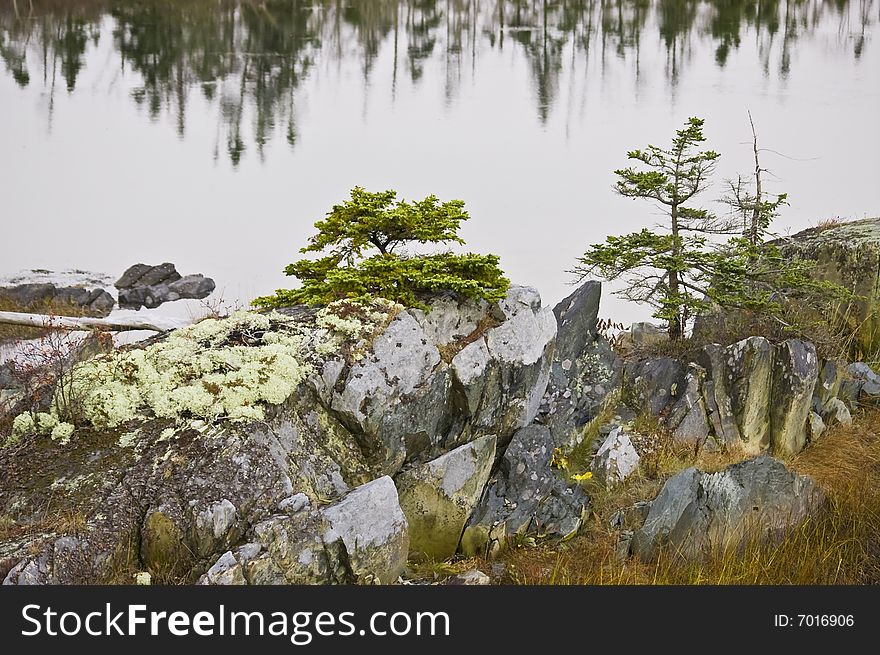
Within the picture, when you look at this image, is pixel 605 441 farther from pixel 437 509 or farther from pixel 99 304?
pixel 99 304

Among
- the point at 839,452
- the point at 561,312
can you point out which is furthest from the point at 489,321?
the point at 839,452

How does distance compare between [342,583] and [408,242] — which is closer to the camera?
[342,583]

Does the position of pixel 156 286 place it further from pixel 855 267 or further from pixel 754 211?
A: pixel 855 267

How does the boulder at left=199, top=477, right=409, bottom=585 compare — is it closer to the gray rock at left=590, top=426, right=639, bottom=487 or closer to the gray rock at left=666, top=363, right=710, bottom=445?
the gray rock at left=590, top=426, right=639, bottom=487

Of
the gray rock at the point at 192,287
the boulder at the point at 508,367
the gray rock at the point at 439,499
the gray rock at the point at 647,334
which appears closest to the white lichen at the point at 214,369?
the boulder at the point at 508,367

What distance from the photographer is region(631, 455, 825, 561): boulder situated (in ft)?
16.1

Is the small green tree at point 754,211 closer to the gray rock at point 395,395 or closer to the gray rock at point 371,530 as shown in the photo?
the gray rock at point 395,395

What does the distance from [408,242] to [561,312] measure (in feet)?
5.14

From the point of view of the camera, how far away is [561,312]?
7059 millimetres

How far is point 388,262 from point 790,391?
12.9 feet

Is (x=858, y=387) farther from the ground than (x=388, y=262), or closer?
closer

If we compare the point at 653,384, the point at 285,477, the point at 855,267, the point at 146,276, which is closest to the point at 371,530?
the point at 285,477

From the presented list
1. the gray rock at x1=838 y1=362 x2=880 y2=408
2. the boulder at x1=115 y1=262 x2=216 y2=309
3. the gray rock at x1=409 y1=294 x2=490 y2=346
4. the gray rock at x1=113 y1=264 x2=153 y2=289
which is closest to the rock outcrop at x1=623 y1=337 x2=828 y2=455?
the gray rock at x1=838 y1=362 x2=880 y2=408

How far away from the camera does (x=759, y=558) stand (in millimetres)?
4727
